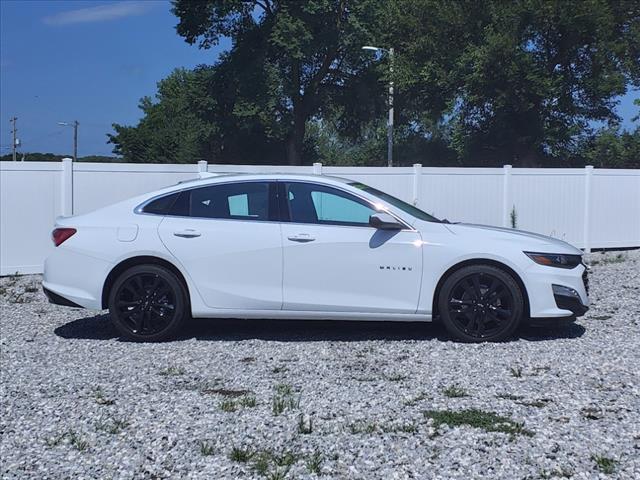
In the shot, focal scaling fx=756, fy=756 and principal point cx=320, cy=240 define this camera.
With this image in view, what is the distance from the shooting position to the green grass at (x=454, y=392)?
5.16m

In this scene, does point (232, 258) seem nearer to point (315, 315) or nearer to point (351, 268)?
point (315, 315)

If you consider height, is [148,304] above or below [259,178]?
below

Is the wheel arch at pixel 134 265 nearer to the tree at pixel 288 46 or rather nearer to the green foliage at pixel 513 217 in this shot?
the green foliage at pixel 513 217

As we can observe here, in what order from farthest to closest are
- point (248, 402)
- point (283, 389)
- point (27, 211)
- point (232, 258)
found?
point (27, 211)
point (232, 258)
point (283, 389)
point (248, 402)

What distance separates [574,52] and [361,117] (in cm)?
1216

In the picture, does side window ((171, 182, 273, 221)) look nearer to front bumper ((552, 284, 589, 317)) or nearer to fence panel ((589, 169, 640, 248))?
front bumper ((552, 284, 589, 317))

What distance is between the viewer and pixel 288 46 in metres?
34.3

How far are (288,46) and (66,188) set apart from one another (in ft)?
78.7

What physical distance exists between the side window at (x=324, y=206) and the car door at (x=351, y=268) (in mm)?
61

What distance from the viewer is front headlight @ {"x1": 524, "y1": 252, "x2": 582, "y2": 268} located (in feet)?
22.2

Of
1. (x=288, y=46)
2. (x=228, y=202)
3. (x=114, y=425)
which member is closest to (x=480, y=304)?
(x=228, y=202)

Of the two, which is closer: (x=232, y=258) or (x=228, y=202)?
(x=232, y=258)

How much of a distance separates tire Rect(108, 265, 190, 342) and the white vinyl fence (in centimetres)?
505

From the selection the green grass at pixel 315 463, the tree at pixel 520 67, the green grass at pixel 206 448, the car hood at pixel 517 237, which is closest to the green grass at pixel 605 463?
the green grass at pixel 315 463
